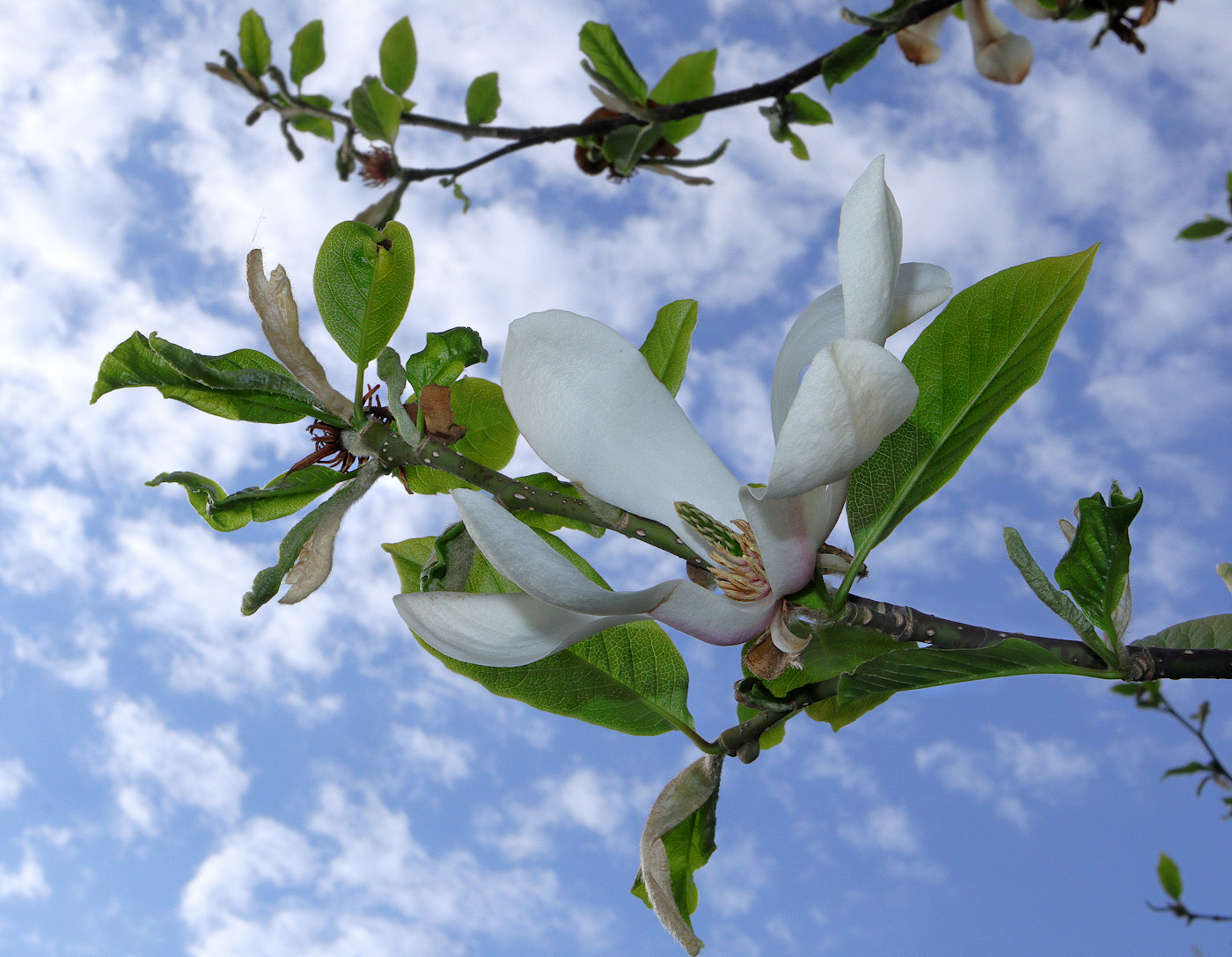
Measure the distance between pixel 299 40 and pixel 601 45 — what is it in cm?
58

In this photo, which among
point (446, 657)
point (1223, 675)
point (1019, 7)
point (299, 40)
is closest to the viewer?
point (1223, 675)

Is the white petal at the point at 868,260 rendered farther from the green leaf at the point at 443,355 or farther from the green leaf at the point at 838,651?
the green leaf at the point at 443,355

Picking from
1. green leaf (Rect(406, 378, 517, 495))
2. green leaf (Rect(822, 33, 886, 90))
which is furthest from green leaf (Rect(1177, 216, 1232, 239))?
green leaf (Rect(406, 378, 517, 495))

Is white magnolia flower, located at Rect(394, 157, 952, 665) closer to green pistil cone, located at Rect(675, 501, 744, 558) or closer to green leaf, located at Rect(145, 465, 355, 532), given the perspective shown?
green pistil cone, located at Rect(675, 501, 744, 558)

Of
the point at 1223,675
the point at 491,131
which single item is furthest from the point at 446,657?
the point at 491,131

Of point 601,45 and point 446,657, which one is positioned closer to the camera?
point 446,657

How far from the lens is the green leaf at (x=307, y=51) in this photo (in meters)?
1.74

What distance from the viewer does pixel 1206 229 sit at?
1644 millimetres

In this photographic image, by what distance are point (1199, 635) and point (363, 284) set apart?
0.70 metres

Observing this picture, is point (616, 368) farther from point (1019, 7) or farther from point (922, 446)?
point (1019, 7)

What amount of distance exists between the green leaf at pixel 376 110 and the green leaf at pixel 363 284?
92cm

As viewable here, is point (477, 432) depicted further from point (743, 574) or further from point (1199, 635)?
point (1199, 635)

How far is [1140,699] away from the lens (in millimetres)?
1796

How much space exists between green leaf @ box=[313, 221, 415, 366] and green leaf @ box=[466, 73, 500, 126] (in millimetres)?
1140
